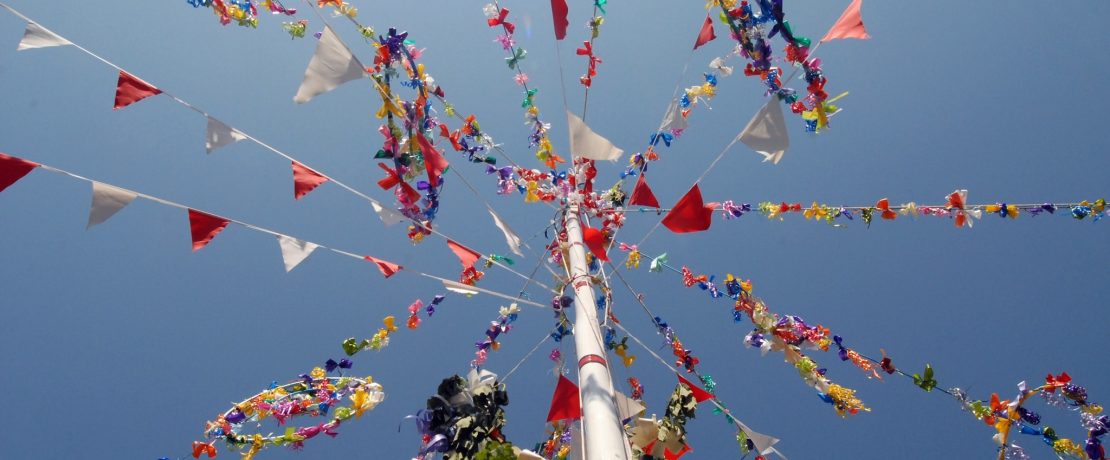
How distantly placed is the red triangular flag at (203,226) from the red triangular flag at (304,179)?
450 mm

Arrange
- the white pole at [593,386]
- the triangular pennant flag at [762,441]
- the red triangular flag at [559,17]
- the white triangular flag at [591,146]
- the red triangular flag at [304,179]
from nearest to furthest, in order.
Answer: the white pole at [593,386] → the red triangular flag at [304,179] → the triangular pennant flag at [762,441] → the white triangular flag at [591,146] → the red triangular flag at [559,17]

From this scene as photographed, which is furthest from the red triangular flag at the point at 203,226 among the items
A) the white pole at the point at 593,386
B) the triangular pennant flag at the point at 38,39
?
→ the white pole at the point at 593,386

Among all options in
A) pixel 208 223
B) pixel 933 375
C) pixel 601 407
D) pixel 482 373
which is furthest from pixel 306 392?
pixel 933 375

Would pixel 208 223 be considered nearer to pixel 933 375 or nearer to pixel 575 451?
pixel 575 451

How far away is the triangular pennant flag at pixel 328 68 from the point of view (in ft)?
10.2

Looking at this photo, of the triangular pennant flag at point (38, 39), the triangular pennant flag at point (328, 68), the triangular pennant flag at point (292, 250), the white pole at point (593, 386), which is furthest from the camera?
the triangular pennant flag at point (292, 250)

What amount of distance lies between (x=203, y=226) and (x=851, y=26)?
160 inches

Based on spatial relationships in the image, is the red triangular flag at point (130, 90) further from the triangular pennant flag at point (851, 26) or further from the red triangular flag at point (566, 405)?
the triangular pennant flag at point (851, 26)

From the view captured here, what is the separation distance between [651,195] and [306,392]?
3.06 meters

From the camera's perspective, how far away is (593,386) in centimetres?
291

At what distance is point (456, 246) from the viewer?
13.2 ft

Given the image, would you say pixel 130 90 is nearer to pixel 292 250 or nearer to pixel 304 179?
pixel 304 179

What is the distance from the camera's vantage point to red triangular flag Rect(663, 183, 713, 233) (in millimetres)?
3801

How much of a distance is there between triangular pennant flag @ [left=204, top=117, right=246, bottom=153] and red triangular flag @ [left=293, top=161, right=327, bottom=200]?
15.0 inches
